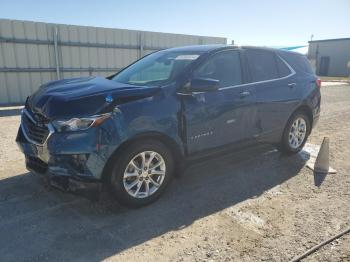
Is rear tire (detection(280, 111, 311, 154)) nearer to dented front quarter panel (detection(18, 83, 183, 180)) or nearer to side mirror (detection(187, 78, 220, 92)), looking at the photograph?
side mirror (detection(187, 78, 220, 92))

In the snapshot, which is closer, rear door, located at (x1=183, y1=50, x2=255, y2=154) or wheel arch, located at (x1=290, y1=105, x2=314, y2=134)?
rear door, located at (x1=183, y1=50, x2=255, y2=154)

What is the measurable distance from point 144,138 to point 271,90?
232 centimetres

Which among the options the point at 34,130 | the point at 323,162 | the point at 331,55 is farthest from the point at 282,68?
the point at 331,55

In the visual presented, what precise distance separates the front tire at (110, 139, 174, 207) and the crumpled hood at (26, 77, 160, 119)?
1.68 feet

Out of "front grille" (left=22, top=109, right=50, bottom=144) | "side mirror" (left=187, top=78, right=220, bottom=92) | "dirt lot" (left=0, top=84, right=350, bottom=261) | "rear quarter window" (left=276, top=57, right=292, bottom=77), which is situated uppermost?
"rear quarter window" (left=276, top=57, right=292, bottom=77)

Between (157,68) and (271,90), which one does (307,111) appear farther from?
(157,68)

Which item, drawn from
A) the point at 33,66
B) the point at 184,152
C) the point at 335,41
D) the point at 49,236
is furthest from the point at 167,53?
the point at 335,41

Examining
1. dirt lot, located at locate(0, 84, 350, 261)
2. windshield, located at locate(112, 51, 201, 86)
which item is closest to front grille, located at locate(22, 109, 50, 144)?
dirt lot, located at locate(0, 84, 350, 261)

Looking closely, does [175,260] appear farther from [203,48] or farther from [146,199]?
[203,48]

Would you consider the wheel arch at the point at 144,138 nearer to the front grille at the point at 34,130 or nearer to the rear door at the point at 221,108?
the rear door at the point at 221,108

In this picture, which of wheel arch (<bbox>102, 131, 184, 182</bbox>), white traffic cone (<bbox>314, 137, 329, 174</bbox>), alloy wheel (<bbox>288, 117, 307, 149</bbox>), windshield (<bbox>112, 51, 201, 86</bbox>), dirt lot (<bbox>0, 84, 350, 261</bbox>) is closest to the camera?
dirt lot (<bbox>0, 84, 350, 261</bbox>)

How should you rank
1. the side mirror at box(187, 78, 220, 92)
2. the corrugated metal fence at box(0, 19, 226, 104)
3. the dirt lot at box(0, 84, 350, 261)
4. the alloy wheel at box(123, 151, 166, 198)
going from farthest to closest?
the corrugated metal fence at box(0, 19, 226, 104) < the side mirror at box(187, 78, 220, 92) < the alloy wheel at box(123, 151, 166, 198) < the dirt lot at box(0, 84, 350, 261)

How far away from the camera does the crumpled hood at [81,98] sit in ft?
10.8

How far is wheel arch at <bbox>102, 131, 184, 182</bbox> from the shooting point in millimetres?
3391
